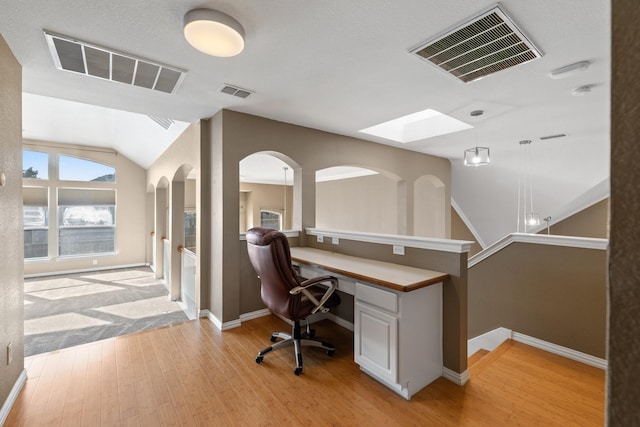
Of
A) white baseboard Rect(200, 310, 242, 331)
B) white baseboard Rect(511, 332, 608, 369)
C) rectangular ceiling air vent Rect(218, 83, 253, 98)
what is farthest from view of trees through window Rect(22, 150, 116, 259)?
white baseboard Rect(511, 332, 608, 369)

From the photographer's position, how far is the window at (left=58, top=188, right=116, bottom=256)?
7.14 metres

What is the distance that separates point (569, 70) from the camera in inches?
85.9

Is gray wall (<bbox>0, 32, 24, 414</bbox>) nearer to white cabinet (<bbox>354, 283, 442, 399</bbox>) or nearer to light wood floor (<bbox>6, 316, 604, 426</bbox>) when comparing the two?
light wood floor (<bbox>6, 316, 604, 426</bbox>)

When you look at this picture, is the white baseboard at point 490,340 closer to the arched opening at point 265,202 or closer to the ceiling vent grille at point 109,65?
the ceiling vent grille at point 109,65

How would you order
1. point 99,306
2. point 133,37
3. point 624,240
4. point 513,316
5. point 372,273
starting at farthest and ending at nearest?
point 99,306
point 513,316
point 372,273
point 133,37
point 624,240

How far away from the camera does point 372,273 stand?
2.31 m

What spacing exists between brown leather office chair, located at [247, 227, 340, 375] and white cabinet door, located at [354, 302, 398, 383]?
37cm

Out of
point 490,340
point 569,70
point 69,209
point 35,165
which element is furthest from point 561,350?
point 35,165

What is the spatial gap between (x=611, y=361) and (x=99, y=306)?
22.2 ft

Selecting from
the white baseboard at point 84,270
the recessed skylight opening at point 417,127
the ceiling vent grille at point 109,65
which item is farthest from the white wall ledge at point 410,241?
the white baseboard at point 84,270

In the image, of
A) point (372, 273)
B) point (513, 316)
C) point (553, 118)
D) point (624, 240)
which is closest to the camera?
point (624, 240)

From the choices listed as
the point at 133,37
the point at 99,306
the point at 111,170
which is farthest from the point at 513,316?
the point at 111,170

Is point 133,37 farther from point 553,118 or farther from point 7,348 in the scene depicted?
point 553,118

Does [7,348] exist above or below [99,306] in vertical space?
above
